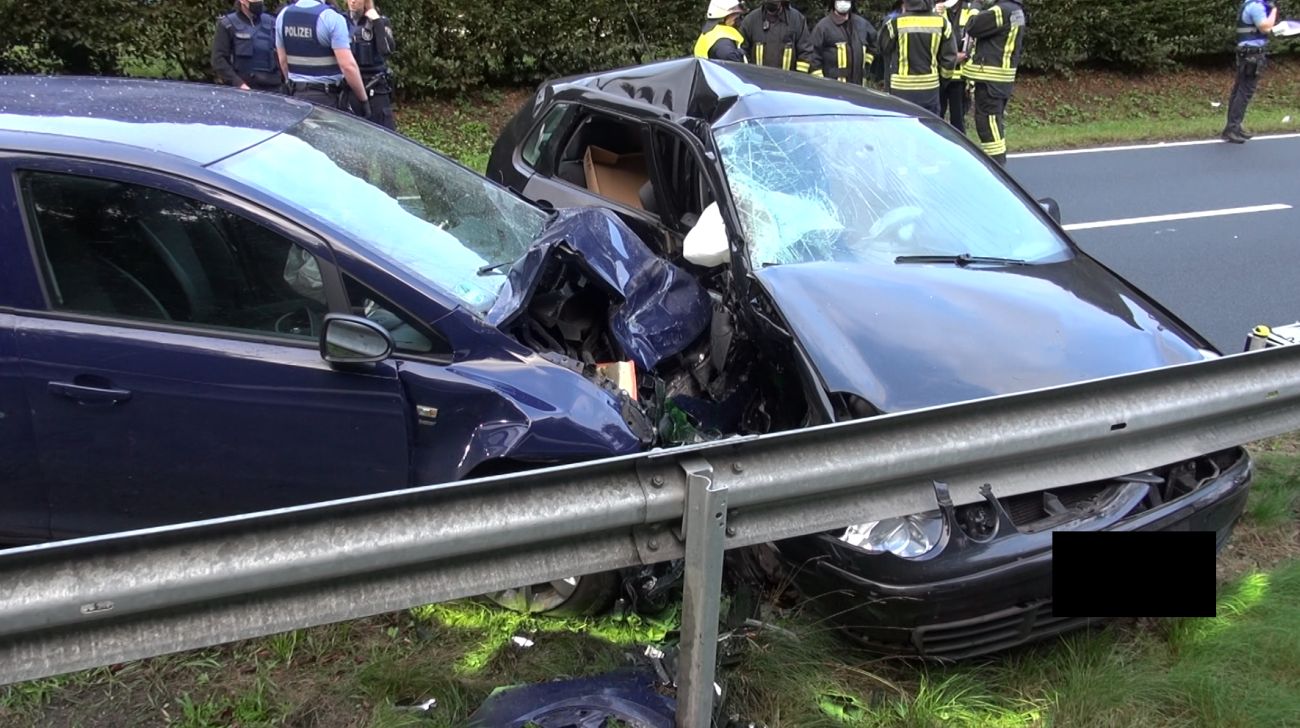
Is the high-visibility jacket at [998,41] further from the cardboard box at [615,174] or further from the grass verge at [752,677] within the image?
the grass verge at [752,677]

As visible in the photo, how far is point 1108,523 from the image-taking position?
287 centimetres

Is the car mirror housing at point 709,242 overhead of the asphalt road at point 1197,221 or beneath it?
overhead

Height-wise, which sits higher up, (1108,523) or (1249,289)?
(1108,523)

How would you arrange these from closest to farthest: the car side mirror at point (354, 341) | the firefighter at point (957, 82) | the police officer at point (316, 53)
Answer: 1. the car side mirror at point (354, 341)
2. the police officer at point (316, 53)
3. the firefighter at point (957, 82)

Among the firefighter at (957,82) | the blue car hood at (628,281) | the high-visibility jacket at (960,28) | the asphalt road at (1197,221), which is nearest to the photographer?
the blue car hood at (628,281)

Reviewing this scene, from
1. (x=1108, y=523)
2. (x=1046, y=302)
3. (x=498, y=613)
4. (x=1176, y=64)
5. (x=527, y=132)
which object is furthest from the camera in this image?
(x=1176, y=64)

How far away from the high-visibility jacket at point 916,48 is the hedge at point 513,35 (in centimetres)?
450

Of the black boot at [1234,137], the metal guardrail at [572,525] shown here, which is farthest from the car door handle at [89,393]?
the black boot at [1234,137]

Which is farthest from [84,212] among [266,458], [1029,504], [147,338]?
[1029,504]

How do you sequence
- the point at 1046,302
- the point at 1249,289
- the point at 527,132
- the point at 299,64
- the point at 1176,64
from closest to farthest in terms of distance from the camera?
the point at 1046,302
the point at 527,132
the point at 1249,289
the point at 299,64
the point at 1176,64

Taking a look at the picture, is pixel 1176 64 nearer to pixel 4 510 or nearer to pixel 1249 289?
pixel 1249 289

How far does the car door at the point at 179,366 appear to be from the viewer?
2918 millimetres

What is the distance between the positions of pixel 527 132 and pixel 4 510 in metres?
Result: 3.36

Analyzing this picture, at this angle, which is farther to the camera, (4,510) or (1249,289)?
(1249,289)
